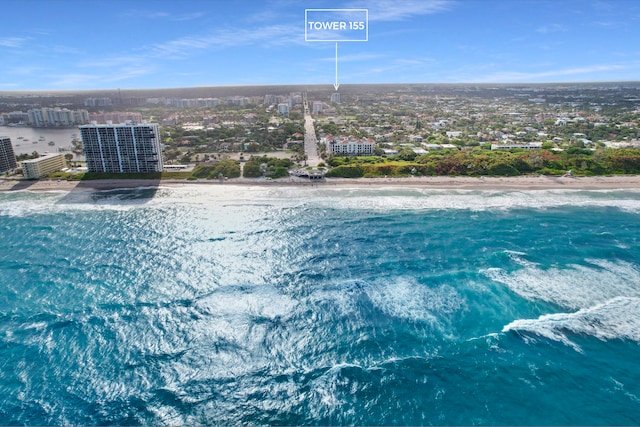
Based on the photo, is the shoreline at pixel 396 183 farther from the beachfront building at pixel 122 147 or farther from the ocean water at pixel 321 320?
the ocean water at pixel 321 320

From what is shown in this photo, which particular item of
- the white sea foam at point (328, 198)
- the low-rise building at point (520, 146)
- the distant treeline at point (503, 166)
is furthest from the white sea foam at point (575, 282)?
the low-rise building at point (520, 146)

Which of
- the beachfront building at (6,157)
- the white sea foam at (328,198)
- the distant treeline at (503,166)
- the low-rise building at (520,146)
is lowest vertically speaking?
the white sea foam at (328,198)

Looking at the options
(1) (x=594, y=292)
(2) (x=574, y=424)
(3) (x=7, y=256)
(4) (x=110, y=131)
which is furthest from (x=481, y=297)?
Result: (4) (x=110, y=131)

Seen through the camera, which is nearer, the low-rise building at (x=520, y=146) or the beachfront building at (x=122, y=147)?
the beachfront building at (x=122, y=147)

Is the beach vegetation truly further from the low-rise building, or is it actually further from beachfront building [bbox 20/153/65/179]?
the low-rise building

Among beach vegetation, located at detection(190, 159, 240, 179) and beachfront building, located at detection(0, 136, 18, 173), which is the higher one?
beachfront building, located at detection(0, 136, 18, 173)

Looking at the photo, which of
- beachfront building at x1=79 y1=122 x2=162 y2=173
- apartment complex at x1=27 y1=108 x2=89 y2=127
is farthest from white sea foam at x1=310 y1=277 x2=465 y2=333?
apartment complex at x1=27 y1=108 x2=89 y2=127

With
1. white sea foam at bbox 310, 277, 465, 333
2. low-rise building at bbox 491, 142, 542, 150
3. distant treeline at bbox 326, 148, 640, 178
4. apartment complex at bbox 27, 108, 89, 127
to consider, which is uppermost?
apartment complex at bbox 27, 108, 89, 127
